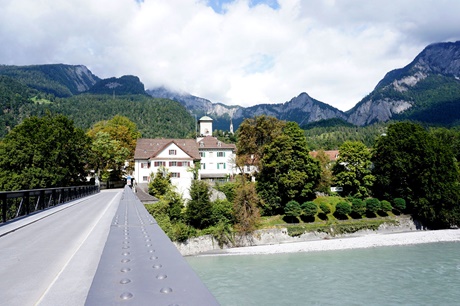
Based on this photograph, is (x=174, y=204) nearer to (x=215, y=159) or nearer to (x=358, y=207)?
(x=358, y=207)

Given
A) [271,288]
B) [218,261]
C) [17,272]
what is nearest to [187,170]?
[218,261]

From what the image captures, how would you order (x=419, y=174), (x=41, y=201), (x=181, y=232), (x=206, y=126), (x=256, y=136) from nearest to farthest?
(x=41, y=201), (x=181, y=232), (x=419, y=174), (x=256, y=136), (x=206, y=126)

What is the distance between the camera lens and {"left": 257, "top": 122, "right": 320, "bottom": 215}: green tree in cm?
4338

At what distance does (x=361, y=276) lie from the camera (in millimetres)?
26891

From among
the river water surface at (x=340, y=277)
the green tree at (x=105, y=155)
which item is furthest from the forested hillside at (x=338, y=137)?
the green tree at (x=105, y=155)

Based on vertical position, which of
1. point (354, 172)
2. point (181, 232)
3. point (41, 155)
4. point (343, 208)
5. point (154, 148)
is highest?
point (154, 148)

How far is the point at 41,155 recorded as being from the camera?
3753 cm

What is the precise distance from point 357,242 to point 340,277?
13.3 m

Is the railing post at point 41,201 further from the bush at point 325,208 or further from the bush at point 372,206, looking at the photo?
the bush at point 372,206

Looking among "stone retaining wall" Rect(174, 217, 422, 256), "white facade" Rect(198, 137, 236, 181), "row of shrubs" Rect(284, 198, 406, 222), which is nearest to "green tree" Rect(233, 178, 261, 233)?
"stone retaining wall" Rect(174, 217, 422, 256)

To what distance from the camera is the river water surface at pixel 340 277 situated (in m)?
22.0

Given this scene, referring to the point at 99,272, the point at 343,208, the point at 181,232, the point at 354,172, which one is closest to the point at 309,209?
the point at 343,208

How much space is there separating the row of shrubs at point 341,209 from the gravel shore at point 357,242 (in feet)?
12.0

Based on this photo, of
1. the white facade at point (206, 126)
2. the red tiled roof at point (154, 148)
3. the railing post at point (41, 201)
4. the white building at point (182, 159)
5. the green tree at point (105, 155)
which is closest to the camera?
the railing post at point (41, 201)
